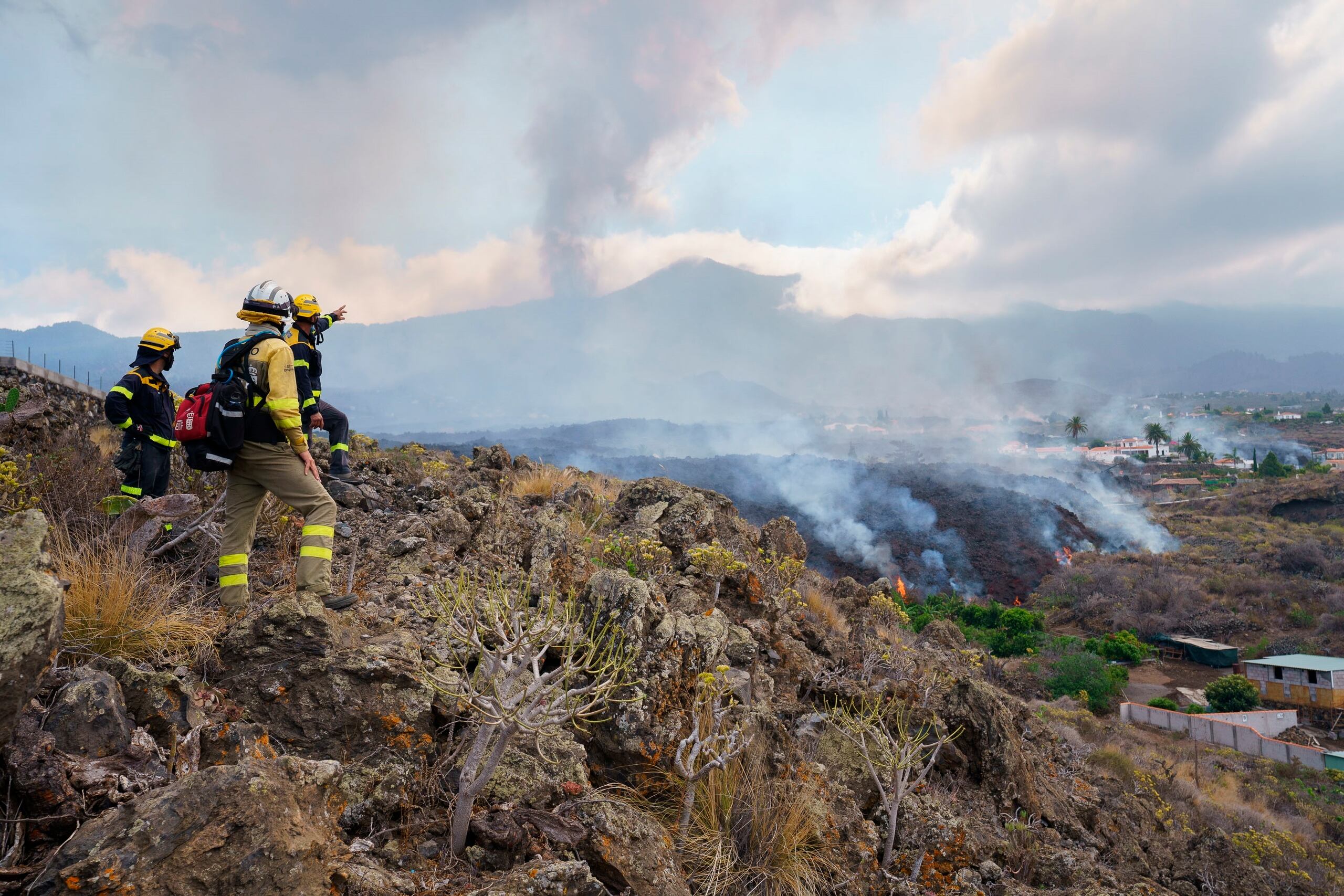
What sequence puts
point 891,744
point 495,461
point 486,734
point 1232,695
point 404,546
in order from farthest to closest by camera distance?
point 1232,695 → point 495,461 → point 404,546 → point 891,744 → point 486,734

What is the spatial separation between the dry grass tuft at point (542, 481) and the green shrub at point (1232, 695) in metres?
27.0

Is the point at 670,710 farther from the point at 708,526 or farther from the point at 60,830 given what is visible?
the point at 708,526

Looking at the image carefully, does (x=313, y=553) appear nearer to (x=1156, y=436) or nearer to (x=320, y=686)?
(x=320, y=686)

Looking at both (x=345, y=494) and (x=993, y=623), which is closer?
(x=345, y=494)

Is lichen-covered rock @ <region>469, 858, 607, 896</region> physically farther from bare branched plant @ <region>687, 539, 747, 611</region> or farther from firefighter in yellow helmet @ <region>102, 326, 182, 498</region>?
firefighter in yellow helmet @ <region>102, 326, 182, 498</region>

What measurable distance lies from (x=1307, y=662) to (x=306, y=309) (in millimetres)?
36111

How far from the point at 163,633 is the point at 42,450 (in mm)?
4869

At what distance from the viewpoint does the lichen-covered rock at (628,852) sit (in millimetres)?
2887

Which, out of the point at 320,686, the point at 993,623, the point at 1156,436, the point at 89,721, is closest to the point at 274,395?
the point at 320,686

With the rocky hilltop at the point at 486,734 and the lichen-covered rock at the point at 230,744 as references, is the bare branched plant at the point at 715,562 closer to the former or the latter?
the rocky hilltop at the point at 486,734

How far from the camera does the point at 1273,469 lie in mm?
70000

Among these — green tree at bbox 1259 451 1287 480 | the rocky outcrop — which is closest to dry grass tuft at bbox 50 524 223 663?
the rocky outcrop

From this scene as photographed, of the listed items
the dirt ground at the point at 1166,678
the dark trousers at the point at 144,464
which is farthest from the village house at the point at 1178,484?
the dark trousers at the point at 144,464

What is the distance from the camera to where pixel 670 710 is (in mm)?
4262
